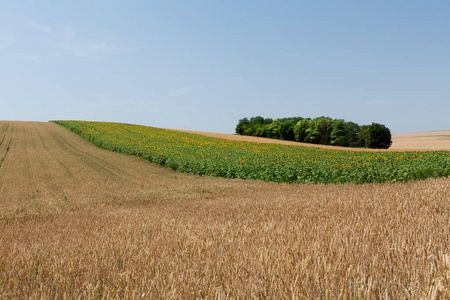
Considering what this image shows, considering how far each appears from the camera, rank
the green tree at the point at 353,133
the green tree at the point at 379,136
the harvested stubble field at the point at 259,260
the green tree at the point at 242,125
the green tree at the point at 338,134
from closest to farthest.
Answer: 1. the harvested stubble field at the point at 259,260
2. the green tree at the point at 379,136
3. the green tree at the point at 353,133
4. the green tree at the point at 338,134
5. the green tree at the point at 242,125

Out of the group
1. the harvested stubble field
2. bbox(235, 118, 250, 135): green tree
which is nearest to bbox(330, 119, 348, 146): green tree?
bbox(235, 118, 250, 135): green tree

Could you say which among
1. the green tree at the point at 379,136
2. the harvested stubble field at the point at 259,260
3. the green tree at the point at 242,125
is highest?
the green tree at the point at 242,125

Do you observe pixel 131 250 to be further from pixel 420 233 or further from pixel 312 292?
pixel 420 233

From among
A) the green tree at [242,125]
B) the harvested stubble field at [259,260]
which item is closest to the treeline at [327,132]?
the green tree at [242,125]

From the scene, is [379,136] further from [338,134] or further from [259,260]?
[259,260]

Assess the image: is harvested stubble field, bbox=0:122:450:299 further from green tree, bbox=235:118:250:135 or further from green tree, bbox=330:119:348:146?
green tree, bbox=235:118:250:135

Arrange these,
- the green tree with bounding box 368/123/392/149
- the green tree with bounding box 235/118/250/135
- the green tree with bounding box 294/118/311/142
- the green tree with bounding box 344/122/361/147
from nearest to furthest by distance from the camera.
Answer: the green tree with bounding box 368/123/392/149 < the green tree with bounding box 344/122/361/147 < the green tree with bounding box 294/118/311/142 < the green tree with bounding box 235/118/250/135

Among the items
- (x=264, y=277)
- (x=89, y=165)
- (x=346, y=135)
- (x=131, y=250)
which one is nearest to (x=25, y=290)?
(x=131, y=250)

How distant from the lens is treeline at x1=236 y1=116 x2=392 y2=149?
63.8 metres

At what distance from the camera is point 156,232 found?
5.07 m

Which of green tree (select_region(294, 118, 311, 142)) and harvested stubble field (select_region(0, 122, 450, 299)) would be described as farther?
green tree (select_region(294, 118, 311, 142))

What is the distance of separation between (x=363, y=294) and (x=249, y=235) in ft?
7.36

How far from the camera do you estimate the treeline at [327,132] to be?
63.8 meters

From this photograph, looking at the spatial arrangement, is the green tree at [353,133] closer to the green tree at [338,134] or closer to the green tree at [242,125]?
the green tree at [338,134]
